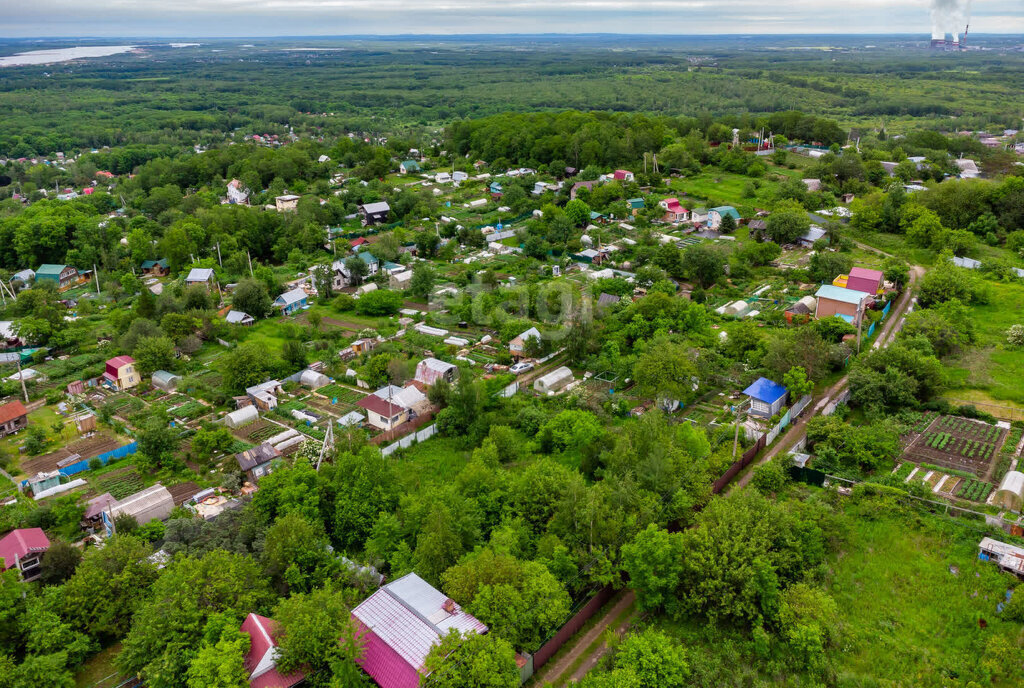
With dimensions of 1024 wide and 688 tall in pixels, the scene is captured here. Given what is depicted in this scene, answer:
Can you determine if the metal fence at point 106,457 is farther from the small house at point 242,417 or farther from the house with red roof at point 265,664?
the house with red roof at point 265,664

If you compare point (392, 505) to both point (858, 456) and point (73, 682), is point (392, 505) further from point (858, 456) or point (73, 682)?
point (858, 456)

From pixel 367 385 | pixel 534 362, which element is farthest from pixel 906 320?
pixel 367 385

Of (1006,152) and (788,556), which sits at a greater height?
(1006,152)

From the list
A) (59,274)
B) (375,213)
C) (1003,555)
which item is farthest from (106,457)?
(375,213)

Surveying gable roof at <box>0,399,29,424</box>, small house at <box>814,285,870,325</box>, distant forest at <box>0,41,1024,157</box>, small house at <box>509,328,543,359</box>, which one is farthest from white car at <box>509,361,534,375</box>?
distant forest at <box>0,41,1024,157</box>

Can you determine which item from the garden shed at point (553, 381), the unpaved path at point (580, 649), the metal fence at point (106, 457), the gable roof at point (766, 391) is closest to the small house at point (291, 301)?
the metal fence at point (106, 457)

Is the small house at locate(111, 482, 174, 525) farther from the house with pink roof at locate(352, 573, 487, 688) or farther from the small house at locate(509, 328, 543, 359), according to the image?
the small house at locate(509, 328, 543, 359)
